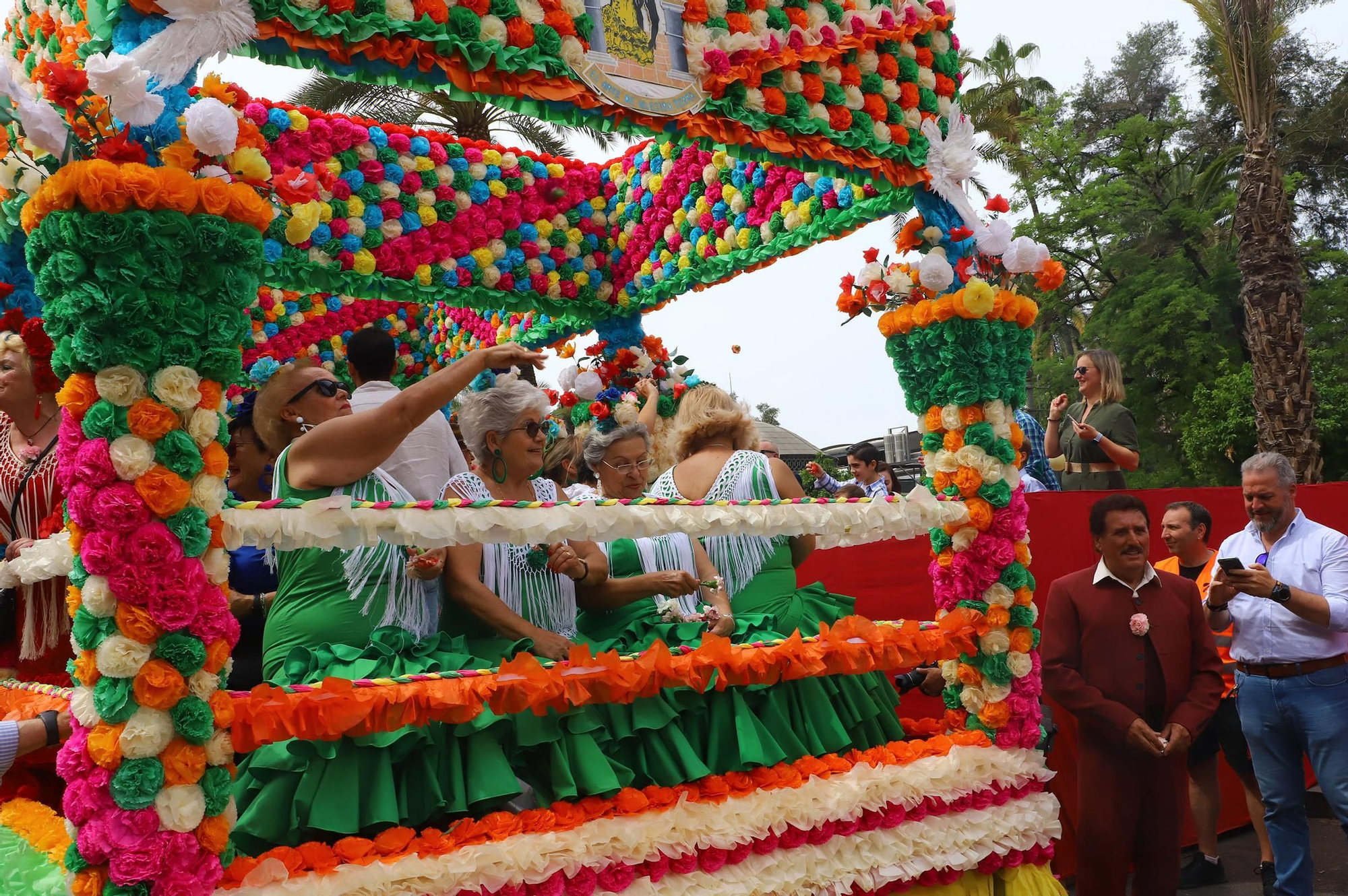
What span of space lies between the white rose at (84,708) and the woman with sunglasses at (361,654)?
48cm

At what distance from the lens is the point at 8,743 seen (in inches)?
111

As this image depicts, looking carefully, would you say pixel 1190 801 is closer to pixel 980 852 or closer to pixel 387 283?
pixel 980 852

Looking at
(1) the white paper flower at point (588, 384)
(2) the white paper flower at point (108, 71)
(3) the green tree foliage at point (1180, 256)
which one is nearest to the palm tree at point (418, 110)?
(1) the white paper flower at point (588, 384)

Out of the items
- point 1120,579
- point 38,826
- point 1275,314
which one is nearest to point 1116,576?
point 1120,579

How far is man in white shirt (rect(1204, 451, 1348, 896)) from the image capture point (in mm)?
4258

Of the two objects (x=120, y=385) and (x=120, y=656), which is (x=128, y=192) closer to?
(x=120, y=385)

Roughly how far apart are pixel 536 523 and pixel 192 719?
3.09 feet

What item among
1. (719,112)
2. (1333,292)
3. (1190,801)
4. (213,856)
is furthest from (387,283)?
(1333,292)


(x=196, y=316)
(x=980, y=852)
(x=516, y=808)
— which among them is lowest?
(x=980, y=852)

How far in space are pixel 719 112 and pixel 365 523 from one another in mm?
1993

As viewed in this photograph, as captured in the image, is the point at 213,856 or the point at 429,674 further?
the point at 429,674

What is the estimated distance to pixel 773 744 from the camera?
3.52 metres

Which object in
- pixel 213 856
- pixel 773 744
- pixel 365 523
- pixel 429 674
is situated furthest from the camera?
pixel 773 744

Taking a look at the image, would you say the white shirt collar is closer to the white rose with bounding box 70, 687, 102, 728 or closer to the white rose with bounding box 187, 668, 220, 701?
the white rose with bounding box 187, 668, 220, 701
